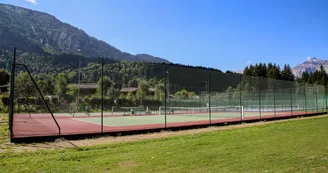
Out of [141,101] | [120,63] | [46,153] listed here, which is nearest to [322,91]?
[141,101]

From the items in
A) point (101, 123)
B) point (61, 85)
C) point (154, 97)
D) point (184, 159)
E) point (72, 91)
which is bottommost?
point (184, 159)

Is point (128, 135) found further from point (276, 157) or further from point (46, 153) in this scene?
point (276, 157)

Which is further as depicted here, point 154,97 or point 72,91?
point 72,91

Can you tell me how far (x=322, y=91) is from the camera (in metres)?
33.1

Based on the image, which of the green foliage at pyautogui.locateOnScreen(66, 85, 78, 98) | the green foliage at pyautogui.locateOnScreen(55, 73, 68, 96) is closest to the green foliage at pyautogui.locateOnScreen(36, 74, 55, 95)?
the green foliage at pyautogui.locateOnScreen(55, 73, 68, 96)

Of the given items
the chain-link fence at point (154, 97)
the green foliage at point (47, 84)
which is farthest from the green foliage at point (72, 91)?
the green foliage at point (47, 84)

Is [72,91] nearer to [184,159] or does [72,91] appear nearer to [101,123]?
[101,123]

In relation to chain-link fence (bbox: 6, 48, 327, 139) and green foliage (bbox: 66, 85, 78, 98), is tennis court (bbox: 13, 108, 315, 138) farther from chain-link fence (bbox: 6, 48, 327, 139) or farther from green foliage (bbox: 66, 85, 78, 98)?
green foliage (bbox: 66, 85, 78, 98)

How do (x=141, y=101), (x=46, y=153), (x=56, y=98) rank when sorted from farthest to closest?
(x=141, y=101), (x=56, y=98), (x=46, y=153)

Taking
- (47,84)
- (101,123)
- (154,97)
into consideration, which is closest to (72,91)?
(47,84)

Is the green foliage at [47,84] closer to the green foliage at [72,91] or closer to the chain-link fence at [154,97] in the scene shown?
the chain-link fence at [154,97]

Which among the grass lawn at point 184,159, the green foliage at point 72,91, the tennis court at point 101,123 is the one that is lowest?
the tennis court at point 101,123

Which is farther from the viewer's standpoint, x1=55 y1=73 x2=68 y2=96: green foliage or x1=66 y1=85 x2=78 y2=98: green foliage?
x1=55 y1=73 x2=68 y2=96: green foliage

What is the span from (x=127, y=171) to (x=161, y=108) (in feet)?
90.8
